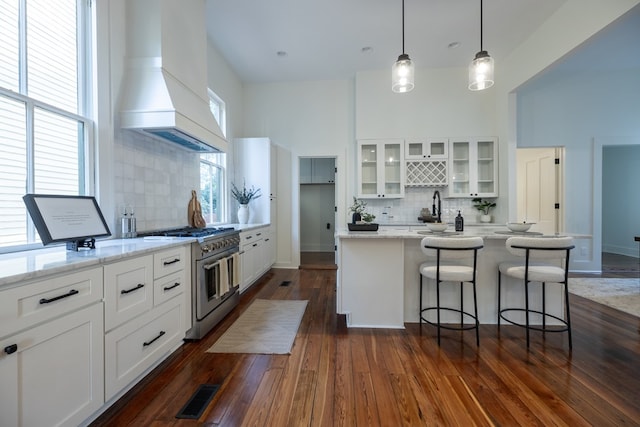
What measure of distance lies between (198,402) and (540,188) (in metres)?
6.78

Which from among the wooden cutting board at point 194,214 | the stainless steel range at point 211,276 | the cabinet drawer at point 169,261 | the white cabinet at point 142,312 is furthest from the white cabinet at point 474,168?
the white cabinet at point 142,312

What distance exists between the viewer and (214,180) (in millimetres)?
4512

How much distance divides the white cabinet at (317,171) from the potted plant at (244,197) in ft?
7.61

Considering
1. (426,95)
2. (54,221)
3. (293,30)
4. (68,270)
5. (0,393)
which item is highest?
(293,30)

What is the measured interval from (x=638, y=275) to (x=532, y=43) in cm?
417

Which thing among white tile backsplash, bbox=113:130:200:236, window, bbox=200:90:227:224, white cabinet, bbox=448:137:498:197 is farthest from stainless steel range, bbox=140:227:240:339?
white cabinet, bbox=448:137:498:197

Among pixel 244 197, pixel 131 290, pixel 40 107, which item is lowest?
pixel 131 290

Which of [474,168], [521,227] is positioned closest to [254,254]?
[521,227]

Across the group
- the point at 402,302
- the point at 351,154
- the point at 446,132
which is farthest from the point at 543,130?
the point at 402,302

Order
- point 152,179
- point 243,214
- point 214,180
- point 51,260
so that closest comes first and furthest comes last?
point 51,260
point 152,179
point 214,180
point 243,214

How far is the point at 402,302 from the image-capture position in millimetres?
2727

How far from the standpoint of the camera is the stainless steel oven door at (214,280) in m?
2.48

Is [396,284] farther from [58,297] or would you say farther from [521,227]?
[58,297]

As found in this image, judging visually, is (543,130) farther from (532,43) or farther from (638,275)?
(638,275)
